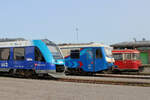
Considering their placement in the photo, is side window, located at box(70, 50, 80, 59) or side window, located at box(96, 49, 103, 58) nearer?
side window, located at box(96, 49, 103, 58)

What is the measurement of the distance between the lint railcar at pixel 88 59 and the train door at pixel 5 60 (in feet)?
20.2

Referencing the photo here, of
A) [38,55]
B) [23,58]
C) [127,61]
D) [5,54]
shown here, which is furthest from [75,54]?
[127,61]

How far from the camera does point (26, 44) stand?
1823 centimetres

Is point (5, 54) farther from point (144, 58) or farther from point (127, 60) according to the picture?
point (144, 58)

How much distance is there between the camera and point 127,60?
26.9 metres

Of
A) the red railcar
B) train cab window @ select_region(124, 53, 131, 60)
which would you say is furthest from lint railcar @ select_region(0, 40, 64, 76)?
train cab window @ select_region(124, 53, 131, 60)

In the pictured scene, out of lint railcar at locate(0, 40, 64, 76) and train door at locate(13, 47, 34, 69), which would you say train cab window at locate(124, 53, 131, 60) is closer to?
lint railcar at locate(0, 40, 64, 76)

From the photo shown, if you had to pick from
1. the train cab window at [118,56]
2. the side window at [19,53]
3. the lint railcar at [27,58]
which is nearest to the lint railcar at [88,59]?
the train cab window at [118,56]

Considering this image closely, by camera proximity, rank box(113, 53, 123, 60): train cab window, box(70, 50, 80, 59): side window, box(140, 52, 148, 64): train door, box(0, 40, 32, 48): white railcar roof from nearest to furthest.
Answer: box(0, 40, 32, 48): white railcar roof < box(70, 50, 80, 59): side window < box(113, 53, 123, 60): train cab window < box(140, 52, 148, 64): train door

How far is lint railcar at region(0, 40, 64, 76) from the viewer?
1720 centimetres

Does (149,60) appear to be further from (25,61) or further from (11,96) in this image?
(11,96)

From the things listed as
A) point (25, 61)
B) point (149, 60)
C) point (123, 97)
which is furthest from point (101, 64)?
point (149, 60)

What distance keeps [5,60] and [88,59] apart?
24.6 feet

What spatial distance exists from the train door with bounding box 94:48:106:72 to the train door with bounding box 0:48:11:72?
7.83 metres
